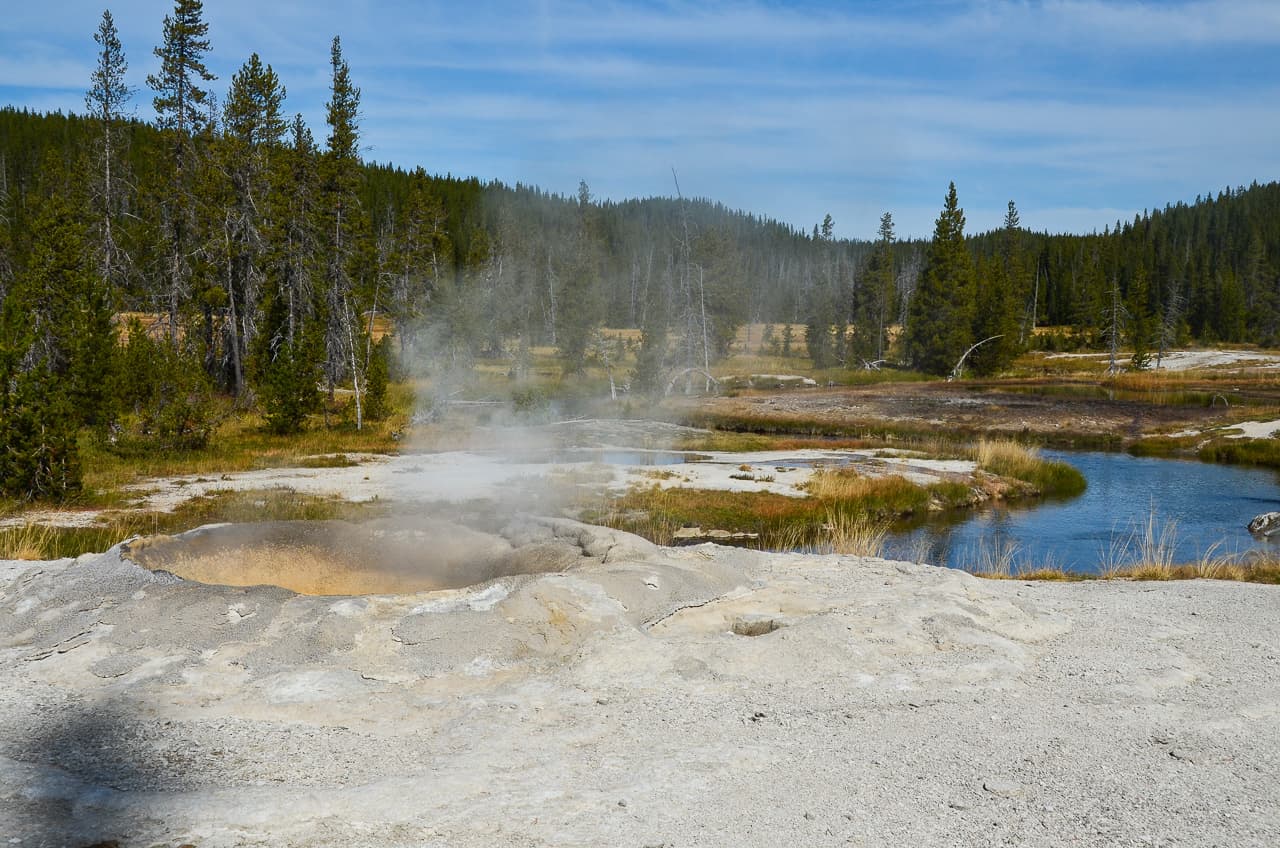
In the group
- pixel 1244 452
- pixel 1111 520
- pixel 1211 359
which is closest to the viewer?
pixel 1111 520

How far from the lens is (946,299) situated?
200ft

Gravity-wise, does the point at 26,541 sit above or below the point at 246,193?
below

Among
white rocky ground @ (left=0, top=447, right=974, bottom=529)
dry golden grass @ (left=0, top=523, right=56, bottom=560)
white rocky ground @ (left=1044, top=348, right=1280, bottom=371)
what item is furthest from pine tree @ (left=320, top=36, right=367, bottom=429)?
white rocky ground @ (left=1044, top=348, right=1280, bottom=371)

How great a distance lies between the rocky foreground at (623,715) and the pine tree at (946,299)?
176ft

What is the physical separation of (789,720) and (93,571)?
600cm

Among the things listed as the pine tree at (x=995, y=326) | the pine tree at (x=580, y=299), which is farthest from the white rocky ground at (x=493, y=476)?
the pine tree at (x=995, y=326)

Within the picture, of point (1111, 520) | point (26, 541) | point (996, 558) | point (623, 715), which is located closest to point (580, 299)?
point (1111, 520)

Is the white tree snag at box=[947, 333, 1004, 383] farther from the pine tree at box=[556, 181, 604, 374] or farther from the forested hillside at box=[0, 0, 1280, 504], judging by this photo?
the pine tree at box=[556, 181, 604, 374]

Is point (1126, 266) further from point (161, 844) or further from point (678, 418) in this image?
point (161, 844)

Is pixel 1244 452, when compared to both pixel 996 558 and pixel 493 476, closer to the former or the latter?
pixel 996 558

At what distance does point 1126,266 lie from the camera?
4124 inches

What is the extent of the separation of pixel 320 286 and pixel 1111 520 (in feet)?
97.4

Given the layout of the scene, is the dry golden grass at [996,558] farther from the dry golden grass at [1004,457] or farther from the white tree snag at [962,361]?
the white tree snag at [962,361]

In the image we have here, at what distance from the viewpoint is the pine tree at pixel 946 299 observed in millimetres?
60531
